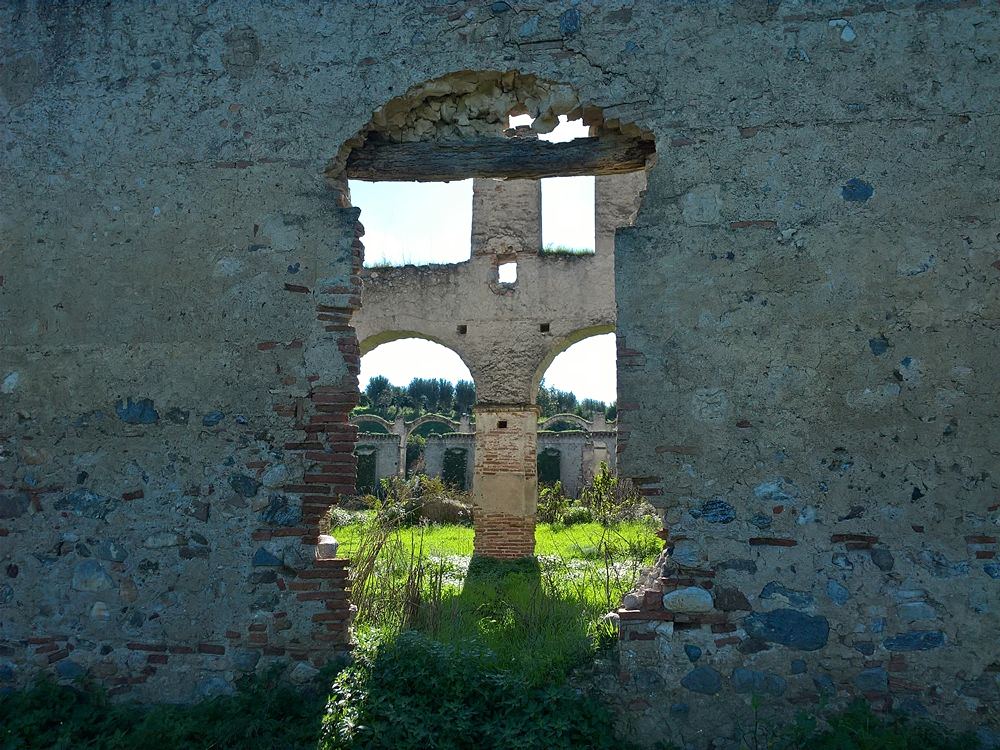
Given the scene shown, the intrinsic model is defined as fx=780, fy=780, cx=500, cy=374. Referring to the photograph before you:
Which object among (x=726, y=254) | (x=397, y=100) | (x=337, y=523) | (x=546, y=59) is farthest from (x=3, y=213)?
(x=337, y=523)

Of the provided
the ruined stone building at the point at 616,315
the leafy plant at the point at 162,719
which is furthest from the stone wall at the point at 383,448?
the leafy plant at the point at 162,719

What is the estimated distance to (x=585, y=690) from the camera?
161 inches

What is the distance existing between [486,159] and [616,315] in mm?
1371

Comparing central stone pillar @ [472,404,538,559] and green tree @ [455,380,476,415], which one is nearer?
central stone pillar @ [472,404,538,559]

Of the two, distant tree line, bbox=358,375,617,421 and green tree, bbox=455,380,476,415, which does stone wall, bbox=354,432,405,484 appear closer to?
distant tree line, bbox=358,375,617,421

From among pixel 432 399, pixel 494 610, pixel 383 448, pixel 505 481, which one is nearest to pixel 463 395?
pixel 432 399

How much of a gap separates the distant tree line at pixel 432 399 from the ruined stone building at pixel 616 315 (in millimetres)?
30016

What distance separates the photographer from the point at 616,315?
14.2 feet

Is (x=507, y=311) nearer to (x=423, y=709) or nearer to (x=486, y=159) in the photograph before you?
(x=486, y=159)

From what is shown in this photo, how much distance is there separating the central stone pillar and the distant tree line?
2358 cm

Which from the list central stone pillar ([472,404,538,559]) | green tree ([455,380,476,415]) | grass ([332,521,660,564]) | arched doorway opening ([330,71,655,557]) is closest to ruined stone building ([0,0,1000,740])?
grass ([332,521,660,564])

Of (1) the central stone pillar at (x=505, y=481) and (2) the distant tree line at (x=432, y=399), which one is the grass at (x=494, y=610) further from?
(2) the distant tree line at (x=432, y=399)

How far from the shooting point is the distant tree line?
119 feet

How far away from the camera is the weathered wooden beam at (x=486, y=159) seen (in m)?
4.85
